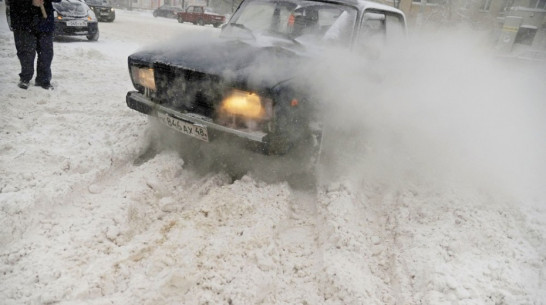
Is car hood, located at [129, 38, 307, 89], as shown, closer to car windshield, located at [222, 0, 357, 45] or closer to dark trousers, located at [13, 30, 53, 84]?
car windshield, located at [222, 0, 357, 45]

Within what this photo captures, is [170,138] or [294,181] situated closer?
[294,181]

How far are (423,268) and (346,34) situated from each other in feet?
7.72

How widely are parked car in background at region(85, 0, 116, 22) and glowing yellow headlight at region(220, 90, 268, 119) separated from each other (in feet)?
57.8

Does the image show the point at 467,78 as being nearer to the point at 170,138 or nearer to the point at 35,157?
the point at 170,138

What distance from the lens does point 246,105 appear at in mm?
2770

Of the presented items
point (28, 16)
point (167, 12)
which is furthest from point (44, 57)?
point (167, 12)

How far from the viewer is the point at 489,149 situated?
4453 millimetres

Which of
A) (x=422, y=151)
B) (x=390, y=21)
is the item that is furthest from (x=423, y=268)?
(x=390, y=21)

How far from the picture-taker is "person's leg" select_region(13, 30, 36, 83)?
16.0 ft

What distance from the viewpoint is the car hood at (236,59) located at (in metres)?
2.72

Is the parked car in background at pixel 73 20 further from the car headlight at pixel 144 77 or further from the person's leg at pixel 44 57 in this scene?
the car headlight at pixel 144 77

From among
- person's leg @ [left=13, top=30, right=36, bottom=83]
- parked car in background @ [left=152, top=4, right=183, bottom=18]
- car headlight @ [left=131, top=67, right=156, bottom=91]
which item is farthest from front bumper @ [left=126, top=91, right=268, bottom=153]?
parked car in background @ [left=152, top=4, right=183, bottom=18]

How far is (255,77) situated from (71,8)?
31.2ft

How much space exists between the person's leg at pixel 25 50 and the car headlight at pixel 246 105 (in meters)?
3.94
